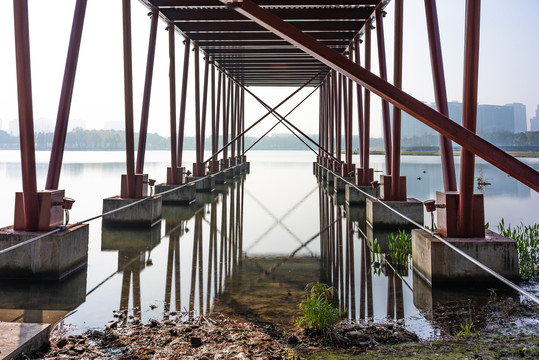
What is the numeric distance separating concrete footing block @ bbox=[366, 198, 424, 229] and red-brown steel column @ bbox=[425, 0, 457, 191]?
2987mm

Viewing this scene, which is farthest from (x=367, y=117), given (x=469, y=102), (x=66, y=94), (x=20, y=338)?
(x=20, y=338)

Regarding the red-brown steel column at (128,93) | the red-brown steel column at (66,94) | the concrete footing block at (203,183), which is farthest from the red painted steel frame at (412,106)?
the concrete footing block at (203,183)

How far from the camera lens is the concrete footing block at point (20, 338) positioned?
3.13 metres

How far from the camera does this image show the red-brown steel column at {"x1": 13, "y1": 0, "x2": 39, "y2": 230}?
5.47 meters

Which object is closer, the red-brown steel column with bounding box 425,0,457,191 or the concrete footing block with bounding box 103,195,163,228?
the red-brown steel column with bounding box 425,0,457,191

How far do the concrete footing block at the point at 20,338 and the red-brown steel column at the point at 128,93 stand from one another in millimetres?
6242

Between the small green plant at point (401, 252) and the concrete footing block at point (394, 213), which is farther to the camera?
the concrete footing block at point (394, 213)

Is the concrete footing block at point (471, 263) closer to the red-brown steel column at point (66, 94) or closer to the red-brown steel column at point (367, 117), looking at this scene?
the red-brown steel column at point (66, 94)

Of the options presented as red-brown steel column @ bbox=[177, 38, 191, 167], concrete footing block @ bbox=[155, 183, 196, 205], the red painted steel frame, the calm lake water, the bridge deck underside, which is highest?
the bridge deck underside

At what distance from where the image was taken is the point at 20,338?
3293mm

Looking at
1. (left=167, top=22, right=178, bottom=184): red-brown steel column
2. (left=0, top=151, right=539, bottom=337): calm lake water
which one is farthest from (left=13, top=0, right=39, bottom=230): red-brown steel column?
(left=167, top=22, right=178, bottom=184): red-brown steel column

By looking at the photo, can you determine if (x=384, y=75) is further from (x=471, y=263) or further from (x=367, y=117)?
(x=471, y=263)

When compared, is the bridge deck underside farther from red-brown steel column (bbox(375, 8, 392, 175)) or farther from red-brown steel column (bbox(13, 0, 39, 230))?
red-brown steel column (bbox(13, 0, 39, 230))

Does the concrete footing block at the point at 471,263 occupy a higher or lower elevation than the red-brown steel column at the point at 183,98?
lower
